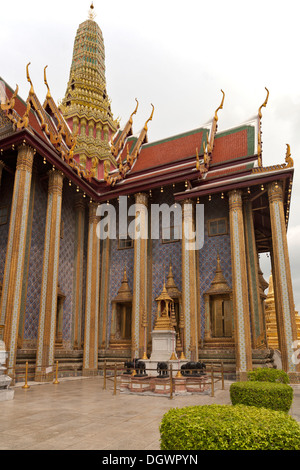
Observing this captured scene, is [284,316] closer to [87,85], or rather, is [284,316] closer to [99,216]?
[99,216]

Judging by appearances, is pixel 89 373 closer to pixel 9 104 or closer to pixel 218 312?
pixel 218 312

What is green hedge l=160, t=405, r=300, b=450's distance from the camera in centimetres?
256

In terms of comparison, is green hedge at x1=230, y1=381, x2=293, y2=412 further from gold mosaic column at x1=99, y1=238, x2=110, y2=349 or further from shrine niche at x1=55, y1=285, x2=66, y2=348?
gold mosaic column at x1=99, y1=238, x2=110, y2=349

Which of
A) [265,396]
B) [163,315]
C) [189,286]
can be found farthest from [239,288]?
[265,396]

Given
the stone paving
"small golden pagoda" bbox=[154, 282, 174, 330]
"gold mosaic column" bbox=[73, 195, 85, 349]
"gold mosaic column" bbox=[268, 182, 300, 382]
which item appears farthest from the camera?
"gold mosaic column" bbox=[73, 195, 85, 349]

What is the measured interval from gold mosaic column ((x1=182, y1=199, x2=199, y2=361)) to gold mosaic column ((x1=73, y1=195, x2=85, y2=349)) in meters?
5.17

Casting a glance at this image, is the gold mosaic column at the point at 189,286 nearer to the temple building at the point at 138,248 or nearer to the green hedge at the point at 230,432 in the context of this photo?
the temple building at the point at 138,248

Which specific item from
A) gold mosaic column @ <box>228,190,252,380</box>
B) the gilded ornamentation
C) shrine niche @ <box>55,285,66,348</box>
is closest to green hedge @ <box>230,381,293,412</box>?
gold mosaic column @ <box>228,190,252,380</box>

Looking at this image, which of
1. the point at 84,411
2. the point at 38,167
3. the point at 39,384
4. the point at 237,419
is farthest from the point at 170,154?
the point at 237,419

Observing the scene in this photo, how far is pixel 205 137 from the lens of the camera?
62.4 feet

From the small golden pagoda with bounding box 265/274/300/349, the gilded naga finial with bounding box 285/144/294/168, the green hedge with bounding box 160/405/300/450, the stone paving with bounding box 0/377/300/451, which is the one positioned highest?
the gilded naga finial with bounding box 285/144/294/168

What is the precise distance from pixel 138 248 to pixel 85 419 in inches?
418

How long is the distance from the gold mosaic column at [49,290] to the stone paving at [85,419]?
3.41 metres

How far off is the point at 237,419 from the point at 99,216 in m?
15.5
